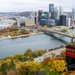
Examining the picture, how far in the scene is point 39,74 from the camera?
133 inches

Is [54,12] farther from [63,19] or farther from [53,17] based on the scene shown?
[63,19]

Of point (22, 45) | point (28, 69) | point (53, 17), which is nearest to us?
point (28, 69)

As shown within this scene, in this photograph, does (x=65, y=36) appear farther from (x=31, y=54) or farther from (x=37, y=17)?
(x=37, y=17)

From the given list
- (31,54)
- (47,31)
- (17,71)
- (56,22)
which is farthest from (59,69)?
(56,22)

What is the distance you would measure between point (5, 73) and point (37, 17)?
63.9 feet

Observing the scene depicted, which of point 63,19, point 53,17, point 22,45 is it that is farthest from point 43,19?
point 22,45

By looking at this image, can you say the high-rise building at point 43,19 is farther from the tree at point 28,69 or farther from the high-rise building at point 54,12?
the tree at point 28,69

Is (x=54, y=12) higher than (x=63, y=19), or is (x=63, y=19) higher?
(x=54, y=12)

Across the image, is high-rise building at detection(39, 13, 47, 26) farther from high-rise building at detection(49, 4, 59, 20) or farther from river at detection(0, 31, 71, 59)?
river at detection(0, 31, 71, 59)

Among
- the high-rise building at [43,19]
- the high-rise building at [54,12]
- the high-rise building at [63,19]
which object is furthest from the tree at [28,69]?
the high-rise building at [54,12]

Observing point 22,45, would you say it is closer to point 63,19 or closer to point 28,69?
point 28,69

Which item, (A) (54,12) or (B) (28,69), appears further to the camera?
(A) (54,12)

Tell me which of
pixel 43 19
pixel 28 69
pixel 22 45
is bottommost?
pixel 22 45

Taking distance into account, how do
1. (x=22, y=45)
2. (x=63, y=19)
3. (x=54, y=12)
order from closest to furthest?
1. (x=22, y=45)
2. (x=63, y=19)
3. (x=54, y=12)
